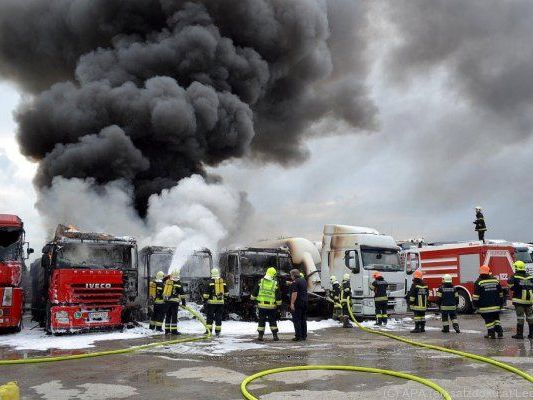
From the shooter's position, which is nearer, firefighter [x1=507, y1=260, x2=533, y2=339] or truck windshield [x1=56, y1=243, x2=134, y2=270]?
firefighter [x1=507, y1=260, x2=533, y2=339]

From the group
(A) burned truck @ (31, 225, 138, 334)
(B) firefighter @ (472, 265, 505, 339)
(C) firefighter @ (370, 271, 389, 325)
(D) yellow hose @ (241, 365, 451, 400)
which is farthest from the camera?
(C) firefighter @ (370, 271, 389, 325)

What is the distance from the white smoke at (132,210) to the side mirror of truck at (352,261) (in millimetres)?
6287

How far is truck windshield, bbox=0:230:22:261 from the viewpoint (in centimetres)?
1129

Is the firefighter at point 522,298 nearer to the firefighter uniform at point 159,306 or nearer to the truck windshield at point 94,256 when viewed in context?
the firefighter uniform at point 159,306

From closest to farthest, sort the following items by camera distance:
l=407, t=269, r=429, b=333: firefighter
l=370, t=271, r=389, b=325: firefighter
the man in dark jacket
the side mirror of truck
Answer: the man in dark jacket, l=407, t=269, r=429, b=333: firefighter, l=370, t=271, r=389, b=325: firefighter, the side mirror of truck

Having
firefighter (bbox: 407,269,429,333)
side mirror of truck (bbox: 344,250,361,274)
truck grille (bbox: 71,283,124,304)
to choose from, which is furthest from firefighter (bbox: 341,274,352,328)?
truck grille (bbox: 71,283,124,304)

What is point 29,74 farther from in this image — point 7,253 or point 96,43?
point 7,253

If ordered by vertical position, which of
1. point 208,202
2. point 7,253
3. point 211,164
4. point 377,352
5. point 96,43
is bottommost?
point 377,352

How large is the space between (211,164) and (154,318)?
16070 mm

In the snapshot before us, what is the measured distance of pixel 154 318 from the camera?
11.4 meters

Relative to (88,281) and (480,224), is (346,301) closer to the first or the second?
(88,281)

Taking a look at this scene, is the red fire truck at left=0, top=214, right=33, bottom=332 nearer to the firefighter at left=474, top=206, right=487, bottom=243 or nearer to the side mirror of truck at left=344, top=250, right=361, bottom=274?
the side mirror of truck at left=344, top=250, right=361, bottom=274

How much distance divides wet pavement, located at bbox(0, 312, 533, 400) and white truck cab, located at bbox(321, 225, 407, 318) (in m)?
4.19

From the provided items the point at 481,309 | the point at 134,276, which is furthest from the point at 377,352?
the point at 134,276
